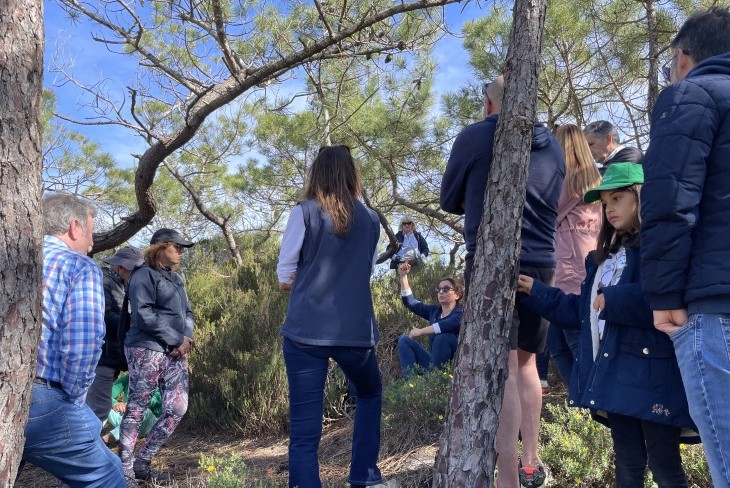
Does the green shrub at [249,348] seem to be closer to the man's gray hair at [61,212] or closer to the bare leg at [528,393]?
the bare leg at [528,393]

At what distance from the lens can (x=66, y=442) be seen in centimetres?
249

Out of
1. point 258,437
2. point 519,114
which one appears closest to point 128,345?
point 258,437

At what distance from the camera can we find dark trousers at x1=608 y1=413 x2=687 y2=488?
7.42ft

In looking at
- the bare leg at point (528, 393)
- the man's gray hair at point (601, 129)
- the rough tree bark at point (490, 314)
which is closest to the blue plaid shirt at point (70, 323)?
the rough tree bark at point (490, 314)

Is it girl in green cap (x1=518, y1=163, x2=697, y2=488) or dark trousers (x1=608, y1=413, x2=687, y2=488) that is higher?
girl in green cap (x1=518, y1=163, x2=697, y2=488)

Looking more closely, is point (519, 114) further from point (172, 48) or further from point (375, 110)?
point (375, 110)

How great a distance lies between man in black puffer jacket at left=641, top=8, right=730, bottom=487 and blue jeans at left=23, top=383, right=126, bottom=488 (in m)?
2.11

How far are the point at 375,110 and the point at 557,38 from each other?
2806 millimetres

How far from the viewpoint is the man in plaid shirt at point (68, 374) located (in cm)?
246

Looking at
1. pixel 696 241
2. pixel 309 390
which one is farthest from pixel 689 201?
pixel 309 390

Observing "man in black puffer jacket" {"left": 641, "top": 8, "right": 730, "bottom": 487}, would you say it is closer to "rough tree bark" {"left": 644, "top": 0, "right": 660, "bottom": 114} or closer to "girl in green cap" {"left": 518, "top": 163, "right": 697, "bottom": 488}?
"girl in green cap" {"left": 518, "top": 163, "right": 697, "bottom": 488}

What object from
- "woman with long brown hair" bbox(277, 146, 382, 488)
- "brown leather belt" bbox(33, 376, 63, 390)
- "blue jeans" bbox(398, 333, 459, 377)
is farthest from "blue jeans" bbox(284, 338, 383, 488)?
"blue jeans" bbox(398, 333, 459, 377)

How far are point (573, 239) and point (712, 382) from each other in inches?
72.6

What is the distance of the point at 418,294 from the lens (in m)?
8.01
